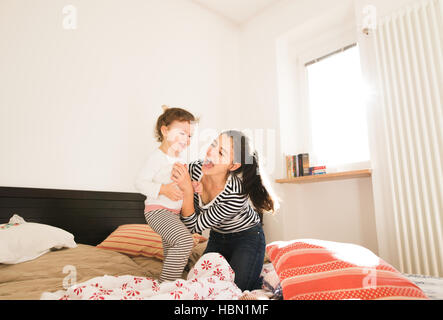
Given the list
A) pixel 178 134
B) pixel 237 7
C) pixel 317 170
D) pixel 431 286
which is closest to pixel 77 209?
pixel 178 134

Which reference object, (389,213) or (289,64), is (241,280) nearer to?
(389,213)

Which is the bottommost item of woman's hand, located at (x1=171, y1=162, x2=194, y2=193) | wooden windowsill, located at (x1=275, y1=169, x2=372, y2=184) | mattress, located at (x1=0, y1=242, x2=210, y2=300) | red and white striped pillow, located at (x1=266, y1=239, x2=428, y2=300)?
mattress, located at (x1=0, y1=242, x2=210, y2=300)

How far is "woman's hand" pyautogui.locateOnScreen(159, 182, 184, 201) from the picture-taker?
4.57ft

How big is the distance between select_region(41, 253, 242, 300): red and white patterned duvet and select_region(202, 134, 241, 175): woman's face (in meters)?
0.51

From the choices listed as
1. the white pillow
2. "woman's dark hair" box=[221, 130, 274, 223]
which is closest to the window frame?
"woman's dark hair" box=[221, 130, 274, 223]

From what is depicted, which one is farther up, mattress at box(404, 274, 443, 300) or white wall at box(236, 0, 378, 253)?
white wall at box(236, 0, 378, 253)

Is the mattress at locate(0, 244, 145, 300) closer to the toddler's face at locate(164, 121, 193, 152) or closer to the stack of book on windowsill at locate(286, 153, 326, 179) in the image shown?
the toddler's face at locate(164, 121, 193, 152)

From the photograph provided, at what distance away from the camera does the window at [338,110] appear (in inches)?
108

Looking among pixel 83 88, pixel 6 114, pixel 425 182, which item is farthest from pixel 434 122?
pixel 6 114

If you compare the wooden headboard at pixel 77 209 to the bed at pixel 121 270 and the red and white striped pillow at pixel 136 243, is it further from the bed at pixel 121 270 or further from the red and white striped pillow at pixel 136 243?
the red and white striped pillow at pixel 136 243

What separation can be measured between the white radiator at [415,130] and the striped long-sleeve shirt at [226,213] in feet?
4.18

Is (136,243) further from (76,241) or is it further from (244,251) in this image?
(244,251)

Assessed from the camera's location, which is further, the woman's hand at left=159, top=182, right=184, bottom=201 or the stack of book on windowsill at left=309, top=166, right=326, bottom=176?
the stack of book on windowsill at left=309, top=166, right=326, bottom=176
